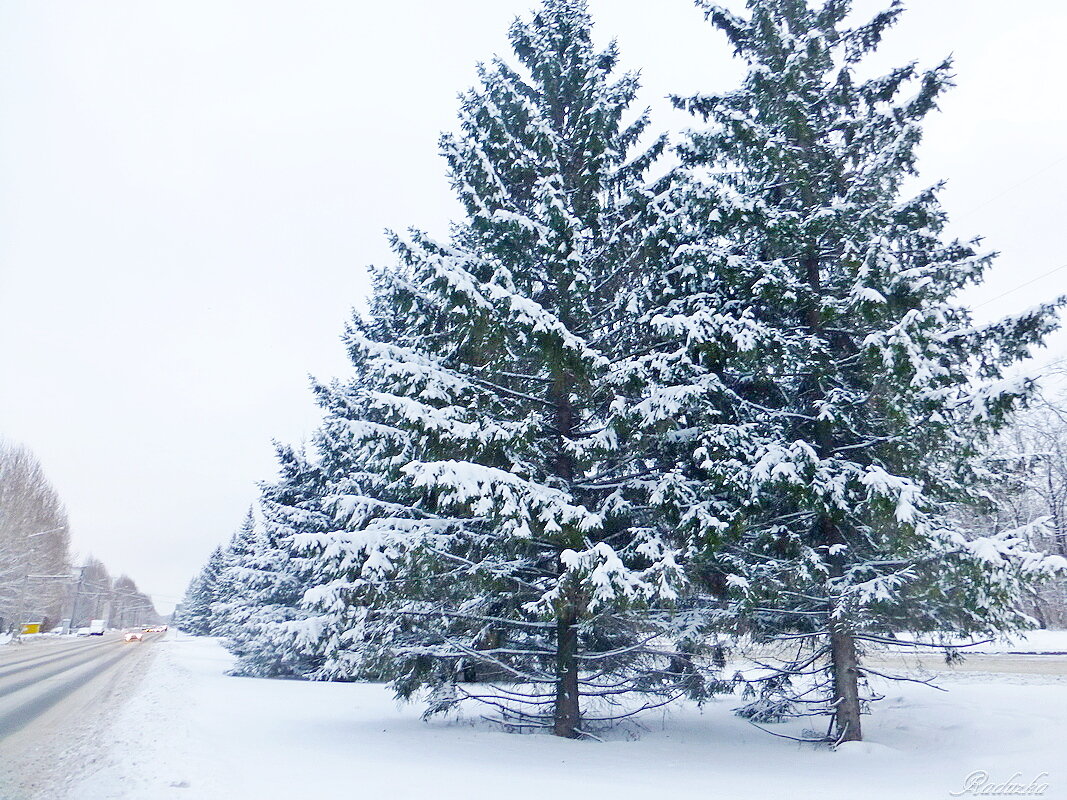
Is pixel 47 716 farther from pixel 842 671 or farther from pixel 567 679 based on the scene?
pixel 842 671

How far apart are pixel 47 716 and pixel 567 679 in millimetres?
10109

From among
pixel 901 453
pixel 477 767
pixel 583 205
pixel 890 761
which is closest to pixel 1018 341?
pixel 901 453

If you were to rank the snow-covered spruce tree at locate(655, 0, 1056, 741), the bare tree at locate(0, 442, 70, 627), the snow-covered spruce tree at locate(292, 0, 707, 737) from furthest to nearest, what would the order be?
the bare tree at locate(0, 442, 70, 627)
the snow-covered spruce tree at locate(292, 0, 707, 737)
the snow-covered spruce tree at locate(655, 0, 1056, 741)

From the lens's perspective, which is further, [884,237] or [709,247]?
[709,247]

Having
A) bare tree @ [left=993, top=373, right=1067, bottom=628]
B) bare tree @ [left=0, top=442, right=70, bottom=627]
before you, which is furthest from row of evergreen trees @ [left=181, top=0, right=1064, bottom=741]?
bare tree @ [left=0, top=442, right=70, bottom=627]

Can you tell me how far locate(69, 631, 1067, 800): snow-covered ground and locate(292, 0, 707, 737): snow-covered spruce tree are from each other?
1.12 meters

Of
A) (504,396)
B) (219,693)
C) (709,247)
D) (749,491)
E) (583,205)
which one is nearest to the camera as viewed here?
(749,491)

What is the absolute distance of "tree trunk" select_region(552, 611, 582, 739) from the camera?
9.77 meters

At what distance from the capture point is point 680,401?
343 inches

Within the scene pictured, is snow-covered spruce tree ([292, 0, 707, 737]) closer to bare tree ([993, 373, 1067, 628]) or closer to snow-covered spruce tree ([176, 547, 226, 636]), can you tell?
bare tree ([993, 373, 1067, 628])

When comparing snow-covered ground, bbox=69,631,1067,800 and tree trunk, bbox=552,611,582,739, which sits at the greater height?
tree trunk, bbox=552,611,582,739

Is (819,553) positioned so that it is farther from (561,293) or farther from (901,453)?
(561,293)

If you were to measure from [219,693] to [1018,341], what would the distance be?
60.5 ft

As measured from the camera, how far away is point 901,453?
9031mm
